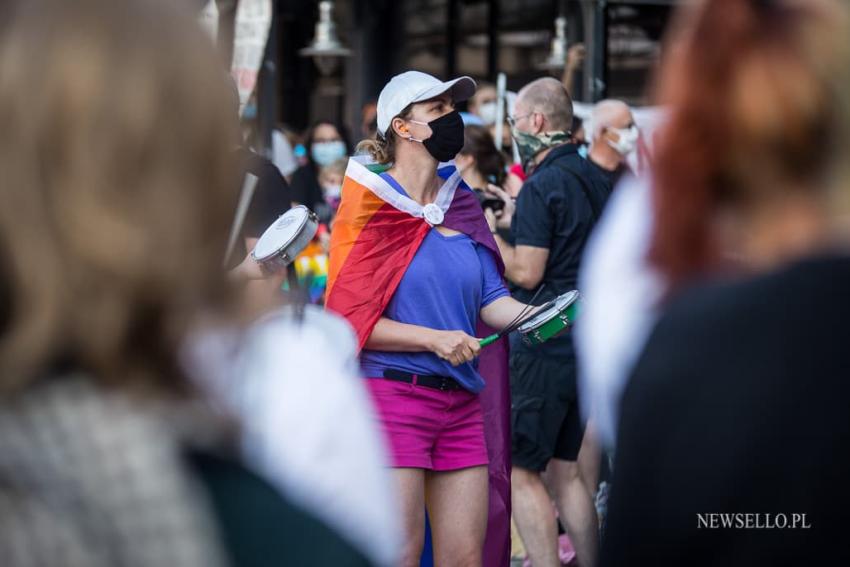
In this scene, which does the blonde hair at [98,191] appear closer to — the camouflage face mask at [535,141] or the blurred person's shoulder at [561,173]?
the blurred person's shoulder at [561,173]

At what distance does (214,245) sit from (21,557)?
0.35 m

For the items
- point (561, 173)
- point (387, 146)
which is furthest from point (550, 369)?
point (387, 146)

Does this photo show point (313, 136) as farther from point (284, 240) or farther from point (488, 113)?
point (284, 240)

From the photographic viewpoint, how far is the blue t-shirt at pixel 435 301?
190 inches

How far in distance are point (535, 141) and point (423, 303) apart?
178 centimetres

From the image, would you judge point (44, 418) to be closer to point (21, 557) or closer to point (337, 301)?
point (21, 557)

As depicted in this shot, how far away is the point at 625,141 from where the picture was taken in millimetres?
7020

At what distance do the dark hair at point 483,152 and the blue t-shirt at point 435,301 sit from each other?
9.49 feet

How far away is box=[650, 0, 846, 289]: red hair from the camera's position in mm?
1549

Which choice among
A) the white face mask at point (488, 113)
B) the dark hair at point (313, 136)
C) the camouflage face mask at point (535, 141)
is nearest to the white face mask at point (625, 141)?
the camouflage face mask at point (535, 141)

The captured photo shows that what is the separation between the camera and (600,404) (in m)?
1.92

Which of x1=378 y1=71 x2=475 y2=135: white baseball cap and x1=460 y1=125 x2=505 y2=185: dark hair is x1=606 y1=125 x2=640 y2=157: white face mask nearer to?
x1=460 y1=125 x2=505 y2=185: dark hair

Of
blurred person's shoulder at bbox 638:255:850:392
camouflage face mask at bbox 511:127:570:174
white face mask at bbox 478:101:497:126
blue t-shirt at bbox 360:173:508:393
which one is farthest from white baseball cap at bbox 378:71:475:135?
white face mask at bbox 478:101:497:126

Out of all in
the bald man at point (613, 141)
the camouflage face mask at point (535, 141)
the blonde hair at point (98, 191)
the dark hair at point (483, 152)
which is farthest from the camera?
the dark hair at point (483, 152)
